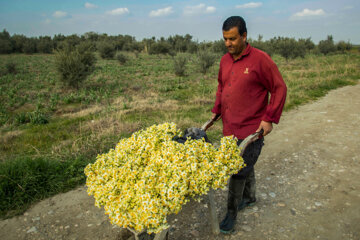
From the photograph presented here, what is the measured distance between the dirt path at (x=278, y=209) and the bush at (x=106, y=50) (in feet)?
90.6

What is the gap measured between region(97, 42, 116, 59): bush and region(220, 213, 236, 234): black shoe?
29.2m

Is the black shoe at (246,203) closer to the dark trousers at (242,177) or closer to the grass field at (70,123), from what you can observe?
the dark trousers at (242,177)

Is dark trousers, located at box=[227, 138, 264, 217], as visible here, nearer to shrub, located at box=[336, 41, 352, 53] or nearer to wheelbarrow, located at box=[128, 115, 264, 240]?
wheelbarrow, located at box=[128, 115, 264, 240]

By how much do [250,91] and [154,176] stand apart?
1.33m

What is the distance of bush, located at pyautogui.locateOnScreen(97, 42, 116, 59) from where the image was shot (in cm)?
2830

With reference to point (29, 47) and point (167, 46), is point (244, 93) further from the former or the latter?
point (29, 47)

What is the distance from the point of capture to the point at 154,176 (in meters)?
1.71

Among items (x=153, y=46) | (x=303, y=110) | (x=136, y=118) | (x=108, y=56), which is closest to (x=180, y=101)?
(x=136, y=118)

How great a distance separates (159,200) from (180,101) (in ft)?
24.6

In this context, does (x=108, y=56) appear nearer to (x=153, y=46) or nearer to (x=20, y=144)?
(x=153, y=46)

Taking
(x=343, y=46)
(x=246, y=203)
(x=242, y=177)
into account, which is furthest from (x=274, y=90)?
(x=343, y=46)

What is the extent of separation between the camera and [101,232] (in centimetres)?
289

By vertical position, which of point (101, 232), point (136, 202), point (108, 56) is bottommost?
point (101, 232)

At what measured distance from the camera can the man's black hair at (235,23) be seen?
214 cm
